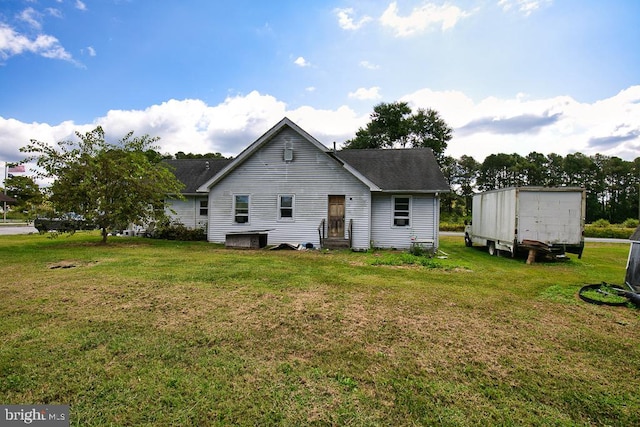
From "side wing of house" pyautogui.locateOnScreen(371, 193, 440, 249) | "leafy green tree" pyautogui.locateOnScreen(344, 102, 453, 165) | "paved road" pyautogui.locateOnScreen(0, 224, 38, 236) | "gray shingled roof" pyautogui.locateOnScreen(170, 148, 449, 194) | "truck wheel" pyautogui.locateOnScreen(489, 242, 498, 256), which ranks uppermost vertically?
Result: "leafy green tree" pyautogui.locateOnScreen(344, 102, 453, 165)

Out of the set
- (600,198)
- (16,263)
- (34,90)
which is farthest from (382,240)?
(600,198)

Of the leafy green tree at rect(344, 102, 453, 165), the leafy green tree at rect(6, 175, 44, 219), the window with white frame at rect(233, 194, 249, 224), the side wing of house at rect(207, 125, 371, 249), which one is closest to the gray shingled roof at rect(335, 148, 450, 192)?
the side wing of house at rect(207, 125, 371, 249)

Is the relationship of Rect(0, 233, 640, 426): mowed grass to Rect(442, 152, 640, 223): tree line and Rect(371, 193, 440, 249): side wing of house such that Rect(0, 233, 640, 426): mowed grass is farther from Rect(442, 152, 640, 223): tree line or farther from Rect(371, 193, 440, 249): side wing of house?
Rect(442, 152, 640, 223): tree line

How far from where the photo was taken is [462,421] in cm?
260

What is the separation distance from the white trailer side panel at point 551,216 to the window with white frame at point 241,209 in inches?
496

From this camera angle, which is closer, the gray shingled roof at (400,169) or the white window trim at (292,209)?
the gray shingled roof at (400,169)

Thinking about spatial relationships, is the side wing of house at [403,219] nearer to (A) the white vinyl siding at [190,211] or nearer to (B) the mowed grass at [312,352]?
A: (B) the mowed grass at [312,352]

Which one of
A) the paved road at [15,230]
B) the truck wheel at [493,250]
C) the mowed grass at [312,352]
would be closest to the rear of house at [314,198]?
the truck wheel at [493,250]

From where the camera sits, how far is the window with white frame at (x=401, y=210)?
50.6 feet

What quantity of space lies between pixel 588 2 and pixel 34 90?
2407 cm

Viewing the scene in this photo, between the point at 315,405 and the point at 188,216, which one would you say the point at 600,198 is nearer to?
the point at 188,216

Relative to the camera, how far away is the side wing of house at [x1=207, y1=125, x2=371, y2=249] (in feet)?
49.0

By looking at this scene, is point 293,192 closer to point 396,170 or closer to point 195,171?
point 396,170

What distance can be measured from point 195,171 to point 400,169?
1440cm
